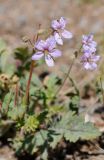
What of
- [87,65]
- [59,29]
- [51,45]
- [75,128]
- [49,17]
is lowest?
[75,128]

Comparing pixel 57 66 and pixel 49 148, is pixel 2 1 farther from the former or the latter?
pixel 49 148

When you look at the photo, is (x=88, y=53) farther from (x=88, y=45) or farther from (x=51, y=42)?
(x=51, y=42)

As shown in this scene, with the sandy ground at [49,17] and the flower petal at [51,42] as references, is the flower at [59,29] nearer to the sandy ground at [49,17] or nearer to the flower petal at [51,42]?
the flower petal at [51,42]

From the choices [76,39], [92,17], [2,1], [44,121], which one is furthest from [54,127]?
[2,1]

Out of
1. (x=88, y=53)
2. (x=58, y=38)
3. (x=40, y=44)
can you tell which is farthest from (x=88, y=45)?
(x=40, y=44)

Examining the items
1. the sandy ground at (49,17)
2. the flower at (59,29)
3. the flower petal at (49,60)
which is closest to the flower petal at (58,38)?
the flower at (59,29)

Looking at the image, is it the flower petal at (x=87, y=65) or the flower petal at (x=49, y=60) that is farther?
the flower petal at (x=87, y=65)
